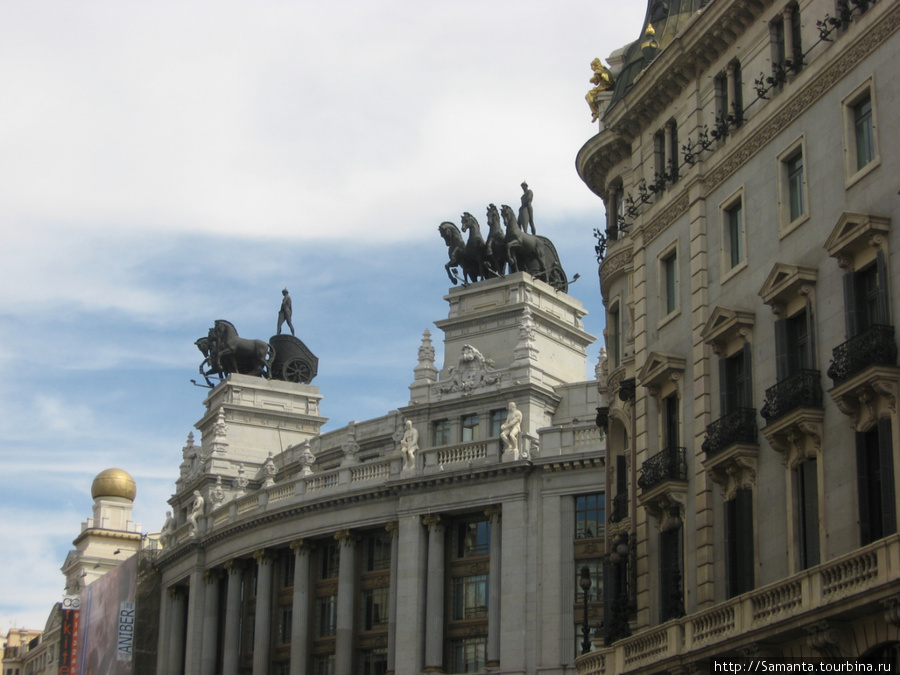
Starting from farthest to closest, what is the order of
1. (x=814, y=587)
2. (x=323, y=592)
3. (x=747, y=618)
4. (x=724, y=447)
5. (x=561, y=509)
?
(x=323, y=592) < (x=561, y=509) < (x=724, y=447) < (x=747, y=618) < (x=814, y=587)

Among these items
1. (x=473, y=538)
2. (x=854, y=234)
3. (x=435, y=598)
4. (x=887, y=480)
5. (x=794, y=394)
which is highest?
(x=854, y=234)

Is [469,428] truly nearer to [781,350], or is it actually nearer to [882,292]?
[781,350]

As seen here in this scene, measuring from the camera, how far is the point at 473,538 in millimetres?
79688

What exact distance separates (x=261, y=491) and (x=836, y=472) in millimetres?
58517

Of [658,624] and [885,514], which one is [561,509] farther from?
[885,514]

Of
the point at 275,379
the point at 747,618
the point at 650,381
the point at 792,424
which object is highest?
the point at 275,379

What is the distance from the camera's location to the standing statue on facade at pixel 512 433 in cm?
7725

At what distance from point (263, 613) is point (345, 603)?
7.41m

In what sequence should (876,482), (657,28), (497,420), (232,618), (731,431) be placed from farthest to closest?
(232,618) → (497,420) → (657,28) → (731,431) → (876,482)

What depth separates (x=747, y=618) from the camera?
3478cm

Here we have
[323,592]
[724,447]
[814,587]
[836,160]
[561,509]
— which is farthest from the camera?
[323,592]

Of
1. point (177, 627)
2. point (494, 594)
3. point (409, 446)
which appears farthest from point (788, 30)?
point (177, 627)

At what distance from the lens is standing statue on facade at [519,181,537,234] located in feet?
295

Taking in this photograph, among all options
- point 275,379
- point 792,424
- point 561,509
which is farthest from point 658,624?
point 275,379
